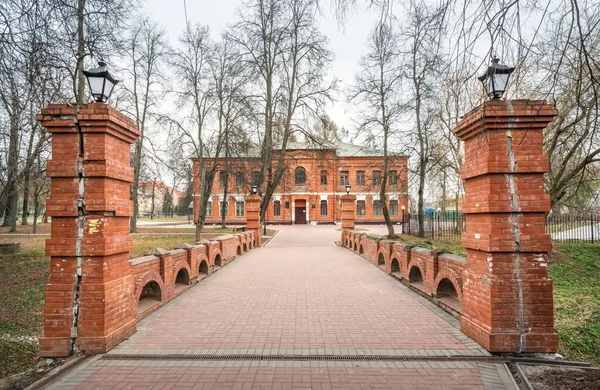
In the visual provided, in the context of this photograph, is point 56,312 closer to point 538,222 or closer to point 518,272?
point 518,272

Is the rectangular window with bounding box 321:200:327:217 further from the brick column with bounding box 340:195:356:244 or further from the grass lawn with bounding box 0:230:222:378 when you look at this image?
the grass lawn with bounding box 0:230:222:378

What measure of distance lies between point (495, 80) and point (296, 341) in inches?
168

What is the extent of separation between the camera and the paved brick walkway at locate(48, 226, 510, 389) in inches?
143

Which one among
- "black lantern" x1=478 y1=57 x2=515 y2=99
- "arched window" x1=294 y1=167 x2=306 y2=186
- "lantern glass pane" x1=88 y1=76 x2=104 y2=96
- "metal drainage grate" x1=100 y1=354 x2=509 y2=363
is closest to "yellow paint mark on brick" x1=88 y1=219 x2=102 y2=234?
"metal drainage grate" x1=100 y1=354 x2=509 y2=363

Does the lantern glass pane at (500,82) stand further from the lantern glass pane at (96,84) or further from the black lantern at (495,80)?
the lantern glass pane at (96,84)

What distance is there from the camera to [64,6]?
14.2 ft

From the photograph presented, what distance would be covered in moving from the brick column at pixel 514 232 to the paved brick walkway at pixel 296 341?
0.53m

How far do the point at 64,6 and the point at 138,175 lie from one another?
798 inches

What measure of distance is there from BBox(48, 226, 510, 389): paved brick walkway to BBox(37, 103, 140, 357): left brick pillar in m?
0.52

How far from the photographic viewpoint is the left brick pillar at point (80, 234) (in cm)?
429

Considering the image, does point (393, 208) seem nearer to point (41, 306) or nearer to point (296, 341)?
point (41, 306)

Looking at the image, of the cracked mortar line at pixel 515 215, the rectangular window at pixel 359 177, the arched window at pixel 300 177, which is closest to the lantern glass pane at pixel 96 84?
the cracked mortar line at pixel 515 215

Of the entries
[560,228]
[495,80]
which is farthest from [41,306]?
[560,228]

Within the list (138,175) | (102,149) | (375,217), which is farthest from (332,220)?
(102,149)
